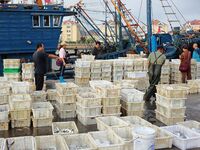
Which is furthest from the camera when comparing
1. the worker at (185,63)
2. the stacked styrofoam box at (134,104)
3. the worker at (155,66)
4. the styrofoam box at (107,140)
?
the worker at (185,63)

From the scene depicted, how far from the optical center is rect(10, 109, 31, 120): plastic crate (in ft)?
24.8

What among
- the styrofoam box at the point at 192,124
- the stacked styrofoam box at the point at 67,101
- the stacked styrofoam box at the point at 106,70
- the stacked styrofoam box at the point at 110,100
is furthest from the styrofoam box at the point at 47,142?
the stacked styrofoam box at the point at 106,70

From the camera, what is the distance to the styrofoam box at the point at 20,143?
19.8 feet

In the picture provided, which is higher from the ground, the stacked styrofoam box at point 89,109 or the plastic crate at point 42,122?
the stacked styrofoam box at point 89,109

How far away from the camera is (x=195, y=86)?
11742 millimetres

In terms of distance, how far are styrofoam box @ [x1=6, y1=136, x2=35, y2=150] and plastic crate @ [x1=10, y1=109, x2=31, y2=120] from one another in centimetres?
156

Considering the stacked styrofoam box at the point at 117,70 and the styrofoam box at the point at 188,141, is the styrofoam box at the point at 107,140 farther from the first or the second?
the stacked styrofoam box at the point at 117,70

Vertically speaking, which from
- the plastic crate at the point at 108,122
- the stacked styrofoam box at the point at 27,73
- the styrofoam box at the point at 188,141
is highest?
the stacked styrofoam box at the point at 27,73

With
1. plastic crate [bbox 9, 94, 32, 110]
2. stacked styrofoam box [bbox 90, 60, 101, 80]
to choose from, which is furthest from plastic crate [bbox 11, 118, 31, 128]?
stacked styrofoam box [bbox 90, 60, 101, 80]

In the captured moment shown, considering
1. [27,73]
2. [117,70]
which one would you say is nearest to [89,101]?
[117,70]

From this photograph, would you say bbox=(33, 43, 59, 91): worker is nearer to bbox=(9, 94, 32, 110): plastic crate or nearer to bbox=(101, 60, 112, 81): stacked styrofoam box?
bbox=(101, 60, 112, 81): stacked styrofoam box

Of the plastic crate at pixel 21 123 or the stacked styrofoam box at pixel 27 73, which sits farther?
the stacked styrofoam box at pixel 27 73

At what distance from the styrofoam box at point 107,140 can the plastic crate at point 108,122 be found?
30cm

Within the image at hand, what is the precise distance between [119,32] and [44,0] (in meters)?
7.56
